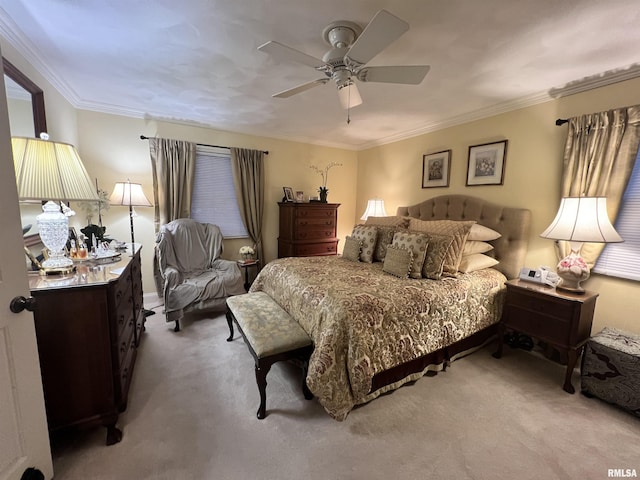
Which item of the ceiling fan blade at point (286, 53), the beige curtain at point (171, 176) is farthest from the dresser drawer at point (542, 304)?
the beige curtain at point (171, 176)

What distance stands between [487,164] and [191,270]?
152 inches

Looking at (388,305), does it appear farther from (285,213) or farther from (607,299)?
(285,213)

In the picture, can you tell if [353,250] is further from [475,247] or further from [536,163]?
[536,163]

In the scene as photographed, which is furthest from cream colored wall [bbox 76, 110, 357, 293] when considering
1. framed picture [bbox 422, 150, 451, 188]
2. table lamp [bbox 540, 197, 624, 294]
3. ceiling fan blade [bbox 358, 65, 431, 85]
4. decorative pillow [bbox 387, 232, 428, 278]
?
table lamp [bbox 540, 197, 624, 294]

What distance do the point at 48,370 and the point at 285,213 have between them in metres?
3.21

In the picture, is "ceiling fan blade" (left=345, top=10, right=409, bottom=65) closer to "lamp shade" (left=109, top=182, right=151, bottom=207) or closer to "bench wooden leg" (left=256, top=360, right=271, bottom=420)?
"bench wooden leg" (left=256, top=360, right=271, bottom=420)

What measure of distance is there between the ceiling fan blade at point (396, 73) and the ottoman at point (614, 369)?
2.35 m

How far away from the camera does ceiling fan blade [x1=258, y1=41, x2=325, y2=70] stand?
1.51 meters

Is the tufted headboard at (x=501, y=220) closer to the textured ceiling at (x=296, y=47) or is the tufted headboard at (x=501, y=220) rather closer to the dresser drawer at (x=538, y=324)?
the dresser drawer at (x=538, y=324)

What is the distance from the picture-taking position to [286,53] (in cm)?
160

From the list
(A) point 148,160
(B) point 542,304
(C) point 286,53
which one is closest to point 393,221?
(B) point 542,304

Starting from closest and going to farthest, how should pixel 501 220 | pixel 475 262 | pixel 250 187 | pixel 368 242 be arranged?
pixel 475 262 < pixel 501 220 < pixel 368 242 < pixel 250 187

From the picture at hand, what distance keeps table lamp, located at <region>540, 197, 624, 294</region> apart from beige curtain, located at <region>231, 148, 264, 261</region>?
3.54 meters

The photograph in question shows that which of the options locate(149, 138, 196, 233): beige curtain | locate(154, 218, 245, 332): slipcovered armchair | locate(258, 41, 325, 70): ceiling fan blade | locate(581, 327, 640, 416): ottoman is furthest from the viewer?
locate(149, 138, 196, 233): beige curtain
